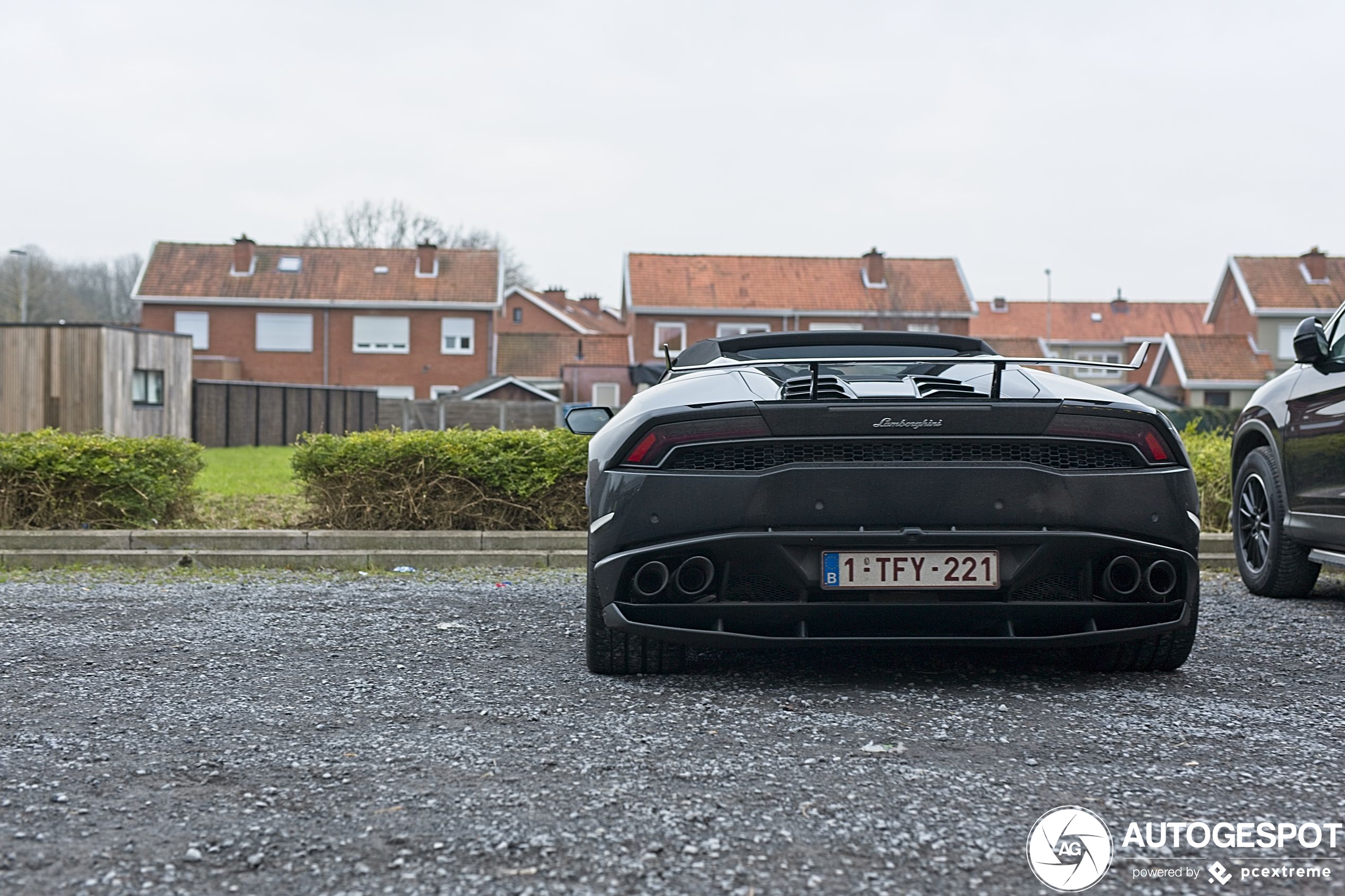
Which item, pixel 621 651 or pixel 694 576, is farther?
pixel 621 651

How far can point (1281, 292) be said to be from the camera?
5425 cm

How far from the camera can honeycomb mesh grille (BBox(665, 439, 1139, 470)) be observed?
12.7 feet

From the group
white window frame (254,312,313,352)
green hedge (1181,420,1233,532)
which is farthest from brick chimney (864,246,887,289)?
green hedge (1181,420,1233,532)

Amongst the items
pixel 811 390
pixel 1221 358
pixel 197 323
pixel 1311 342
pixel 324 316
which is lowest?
pixel 811 390

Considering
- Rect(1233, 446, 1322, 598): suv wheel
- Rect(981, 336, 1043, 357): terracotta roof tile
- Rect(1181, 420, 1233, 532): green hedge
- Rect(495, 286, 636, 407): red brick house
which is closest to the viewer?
Rect(1233, 446, 1322, 598): suv wheel

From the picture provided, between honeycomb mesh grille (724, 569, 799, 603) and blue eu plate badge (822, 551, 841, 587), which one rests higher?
blue eu plate badge (822, 551, 841, 587)

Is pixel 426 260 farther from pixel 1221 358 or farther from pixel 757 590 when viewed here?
pixel 757 590

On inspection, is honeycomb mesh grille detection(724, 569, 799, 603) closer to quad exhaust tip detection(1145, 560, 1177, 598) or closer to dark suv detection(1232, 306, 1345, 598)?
quad exhaust tip detection(1145, 560, 1177, 598)

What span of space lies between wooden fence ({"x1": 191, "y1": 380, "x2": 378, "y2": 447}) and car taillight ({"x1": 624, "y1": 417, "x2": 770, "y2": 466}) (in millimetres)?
27842

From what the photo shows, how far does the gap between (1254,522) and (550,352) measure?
Result: 4743 cm

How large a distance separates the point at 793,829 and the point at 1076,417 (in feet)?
6.16

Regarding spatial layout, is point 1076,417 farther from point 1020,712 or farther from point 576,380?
point 576,380

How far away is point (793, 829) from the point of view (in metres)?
2.62

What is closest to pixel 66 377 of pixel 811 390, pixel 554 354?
pixel 811 390
